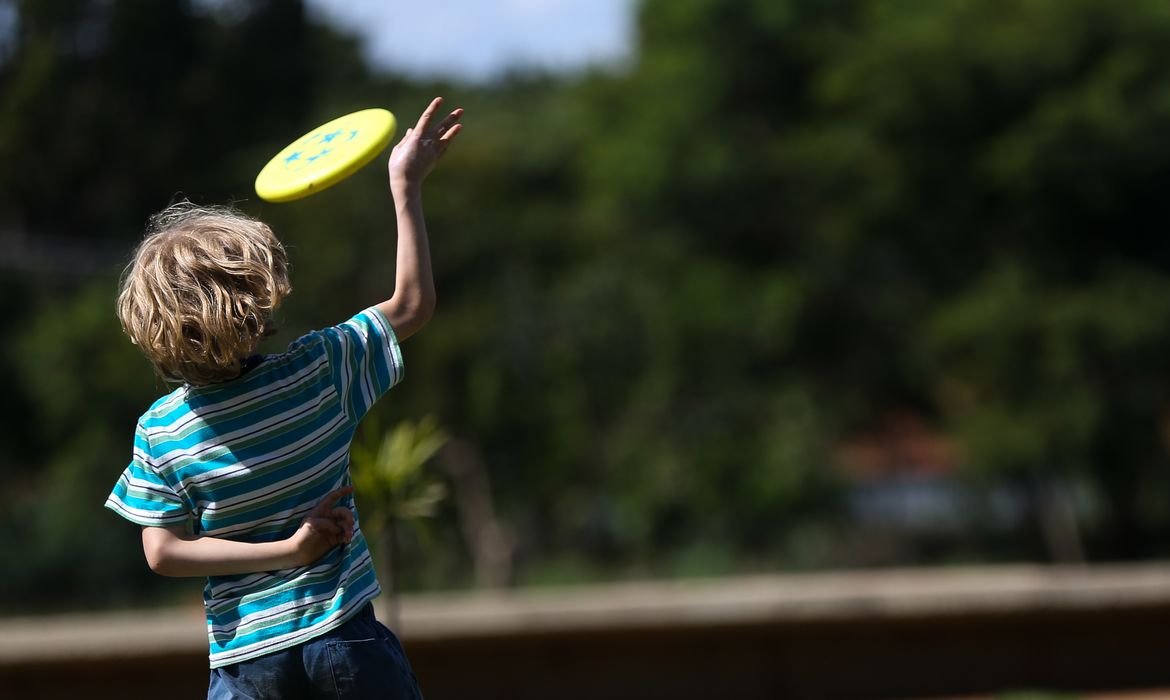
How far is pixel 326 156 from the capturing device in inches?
93.7

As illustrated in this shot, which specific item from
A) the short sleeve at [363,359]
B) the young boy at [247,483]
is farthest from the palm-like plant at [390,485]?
the young boy at [247,483]

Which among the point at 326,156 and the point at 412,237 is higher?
the point at 326,156

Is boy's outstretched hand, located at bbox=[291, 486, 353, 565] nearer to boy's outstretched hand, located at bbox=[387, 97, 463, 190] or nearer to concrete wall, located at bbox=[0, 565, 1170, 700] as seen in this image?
boy's outstretched hand, located at bbox=[387, 97, 463, 190]

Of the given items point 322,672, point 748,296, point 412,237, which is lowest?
point 748,296

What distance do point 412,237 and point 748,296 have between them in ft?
57.2

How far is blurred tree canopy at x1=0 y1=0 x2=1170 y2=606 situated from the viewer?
16078 mm

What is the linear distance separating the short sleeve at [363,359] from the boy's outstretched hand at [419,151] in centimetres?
27

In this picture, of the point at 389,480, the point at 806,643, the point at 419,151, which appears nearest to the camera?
the point at 419,151

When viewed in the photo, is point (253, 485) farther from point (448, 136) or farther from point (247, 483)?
point (448, 136)

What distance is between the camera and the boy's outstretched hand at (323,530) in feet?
6.54

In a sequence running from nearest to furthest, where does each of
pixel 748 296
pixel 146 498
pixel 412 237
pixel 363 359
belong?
pixel 146 498 → pixel 363 359 → pixel 412 237 → pixel 748 296

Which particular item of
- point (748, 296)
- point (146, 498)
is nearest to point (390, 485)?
point (146, 498)

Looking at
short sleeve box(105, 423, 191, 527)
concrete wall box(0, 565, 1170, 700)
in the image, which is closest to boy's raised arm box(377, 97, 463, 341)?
short sleeve box(105, 423, 191, 527)

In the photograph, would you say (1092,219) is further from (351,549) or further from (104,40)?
(351,549)
